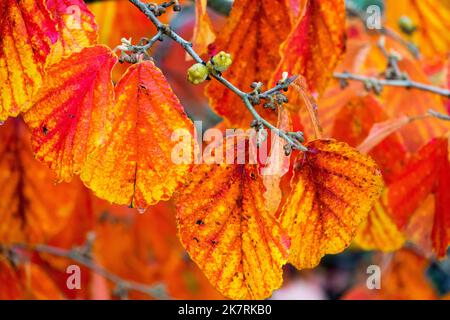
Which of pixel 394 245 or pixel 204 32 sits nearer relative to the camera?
pixel 204 32

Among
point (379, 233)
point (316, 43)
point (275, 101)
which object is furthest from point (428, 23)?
point (275, 101)

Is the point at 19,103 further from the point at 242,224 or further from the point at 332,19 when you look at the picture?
the point at 332,19

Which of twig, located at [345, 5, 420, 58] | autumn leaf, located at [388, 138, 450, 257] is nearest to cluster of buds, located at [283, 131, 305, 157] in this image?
autumn leaf, located at [388, 138, 450, 257]

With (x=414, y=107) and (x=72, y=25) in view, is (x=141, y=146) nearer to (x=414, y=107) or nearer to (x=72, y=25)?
(x=72, y=25)

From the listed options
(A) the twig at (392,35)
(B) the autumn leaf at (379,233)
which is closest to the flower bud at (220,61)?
(B) the autumn leaf at (379,233)

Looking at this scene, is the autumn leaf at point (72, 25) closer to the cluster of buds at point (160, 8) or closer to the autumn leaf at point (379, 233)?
the cluster of buds at point (160, 8)
